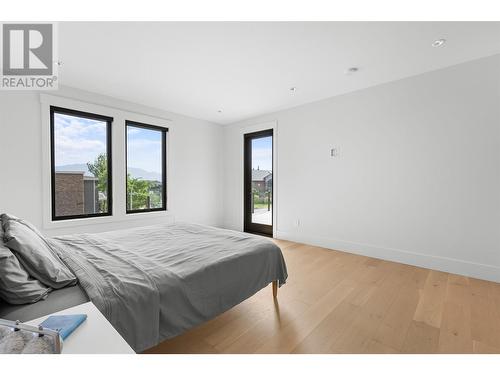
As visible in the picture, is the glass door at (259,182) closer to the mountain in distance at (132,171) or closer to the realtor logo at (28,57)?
the mountain in distance at (132,171)

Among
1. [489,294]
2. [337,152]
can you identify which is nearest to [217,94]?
[337,152]

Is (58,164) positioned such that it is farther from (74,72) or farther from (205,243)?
(205,243)

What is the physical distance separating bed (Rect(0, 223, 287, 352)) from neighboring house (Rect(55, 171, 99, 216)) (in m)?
1.62

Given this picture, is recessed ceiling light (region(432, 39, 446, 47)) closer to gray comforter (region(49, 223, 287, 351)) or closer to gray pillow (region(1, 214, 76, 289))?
gray comforter (region(49, 223, 287, 351))

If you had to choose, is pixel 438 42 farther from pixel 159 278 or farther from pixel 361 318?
pixel 159 278

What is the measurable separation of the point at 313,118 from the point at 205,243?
10.0ft

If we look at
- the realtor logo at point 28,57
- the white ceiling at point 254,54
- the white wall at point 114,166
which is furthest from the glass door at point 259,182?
the realtor logo at point 28,57

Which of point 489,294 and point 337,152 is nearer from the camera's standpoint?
point 489,294

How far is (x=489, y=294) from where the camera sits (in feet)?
7.66

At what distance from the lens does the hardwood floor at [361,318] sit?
162 cm

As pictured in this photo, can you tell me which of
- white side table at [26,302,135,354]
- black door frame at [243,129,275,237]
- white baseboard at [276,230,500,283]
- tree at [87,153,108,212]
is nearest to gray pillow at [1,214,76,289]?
white side table at [26,302,135,354]

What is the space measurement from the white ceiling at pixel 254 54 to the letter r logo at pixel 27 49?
136 millimetres

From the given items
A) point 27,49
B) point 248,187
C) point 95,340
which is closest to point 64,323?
point 95,340
